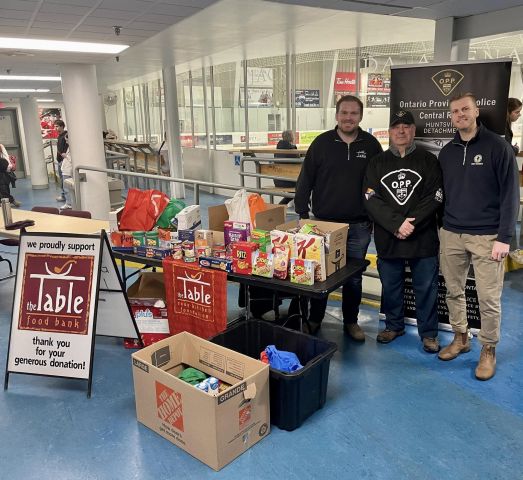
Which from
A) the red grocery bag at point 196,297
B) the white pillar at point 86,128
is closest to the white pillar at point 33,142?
the white pillar at point 86,128

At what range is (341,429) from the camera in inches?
97.6

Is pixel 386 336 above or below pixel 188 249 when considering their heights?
below

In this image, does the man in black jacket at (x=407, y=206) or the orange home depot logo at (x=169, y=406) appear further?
the man in black jacket at (x=407, y=206)

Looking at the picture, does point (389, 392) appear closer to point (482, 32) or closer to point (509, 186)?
point (509, 186)

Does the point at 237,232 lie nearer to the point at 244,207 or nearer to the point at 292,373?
the point at 244,207

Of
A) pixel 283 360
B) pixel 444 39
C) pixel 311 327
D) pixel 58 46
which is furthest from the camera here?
pixel 58 46

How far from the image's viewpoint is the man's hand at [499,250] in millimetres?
2643

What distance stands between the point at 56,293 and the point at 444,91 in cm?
289

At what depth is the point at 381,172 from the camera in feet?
9.83

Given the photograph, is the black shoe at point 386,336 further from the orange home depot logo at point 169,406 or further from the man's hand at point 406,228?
the orange home depot logo at point 169,406

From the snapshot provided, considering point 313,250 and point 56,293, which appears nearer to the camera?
point 313,250

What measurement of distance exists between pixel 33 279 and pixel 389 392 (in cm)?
221

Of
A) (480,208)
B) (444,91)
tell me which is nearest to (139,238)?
(480,208)

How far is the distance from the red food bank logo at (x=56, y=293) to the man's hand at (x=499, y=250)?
2.30 meters
